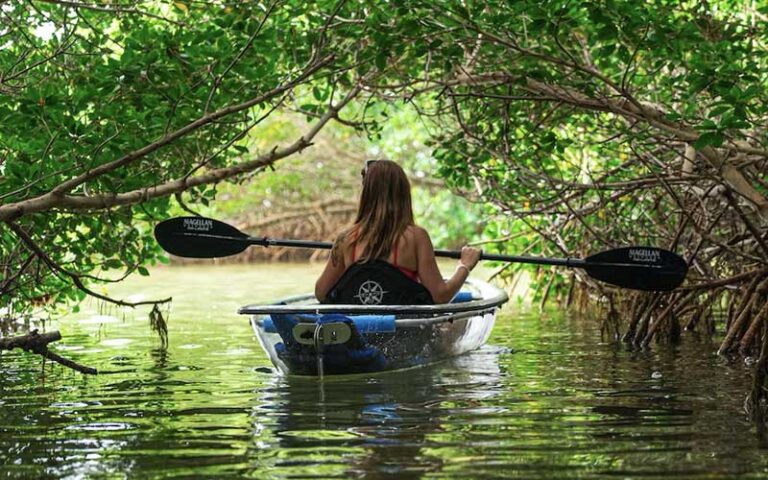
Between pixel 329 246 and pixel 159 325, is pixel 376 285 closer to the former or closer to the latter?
pixel 329 246

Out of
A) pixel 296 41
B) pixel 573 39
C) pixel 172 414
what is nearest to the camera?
pixel 172 414

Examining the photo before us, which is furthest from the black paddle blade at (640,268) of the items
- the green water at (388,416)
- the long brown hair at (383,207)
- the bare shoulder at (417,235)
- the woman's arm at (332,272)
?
the woman's arm at (332,272)

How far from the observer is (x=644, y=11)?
22.1 ft

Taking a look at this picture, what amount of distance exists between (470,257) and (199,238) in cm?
170

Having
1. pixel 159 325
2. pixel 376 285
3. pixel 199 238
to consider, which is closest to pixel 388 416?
pixel 376 285

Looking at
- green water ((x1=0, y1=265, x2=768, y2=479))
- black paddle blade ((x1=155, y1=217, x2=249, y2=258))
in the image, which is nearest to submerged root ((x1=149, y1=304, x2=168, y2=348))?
green water ((x1=0, y1=265, x2=768, y2=479))

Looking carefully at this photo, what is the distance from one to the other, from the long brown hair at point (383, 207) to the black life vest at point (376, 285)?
0.07 meters

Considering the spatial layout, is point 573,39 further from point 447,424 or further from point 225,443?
point 225,443

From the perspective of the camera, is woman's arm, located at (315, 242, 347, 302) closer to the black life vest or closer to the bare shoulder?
the black life vest

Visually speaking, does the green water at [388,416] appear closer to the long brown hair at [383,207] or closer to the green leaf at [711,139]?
the long brown hair at [383,207]

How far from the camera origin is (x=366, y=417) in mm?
5406

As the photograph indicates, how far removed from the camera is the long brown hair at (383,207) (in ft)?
22.2

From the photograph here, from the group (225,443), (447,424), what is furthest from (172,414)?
(447,424)

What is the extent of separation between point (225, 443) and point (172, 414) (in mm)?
896
